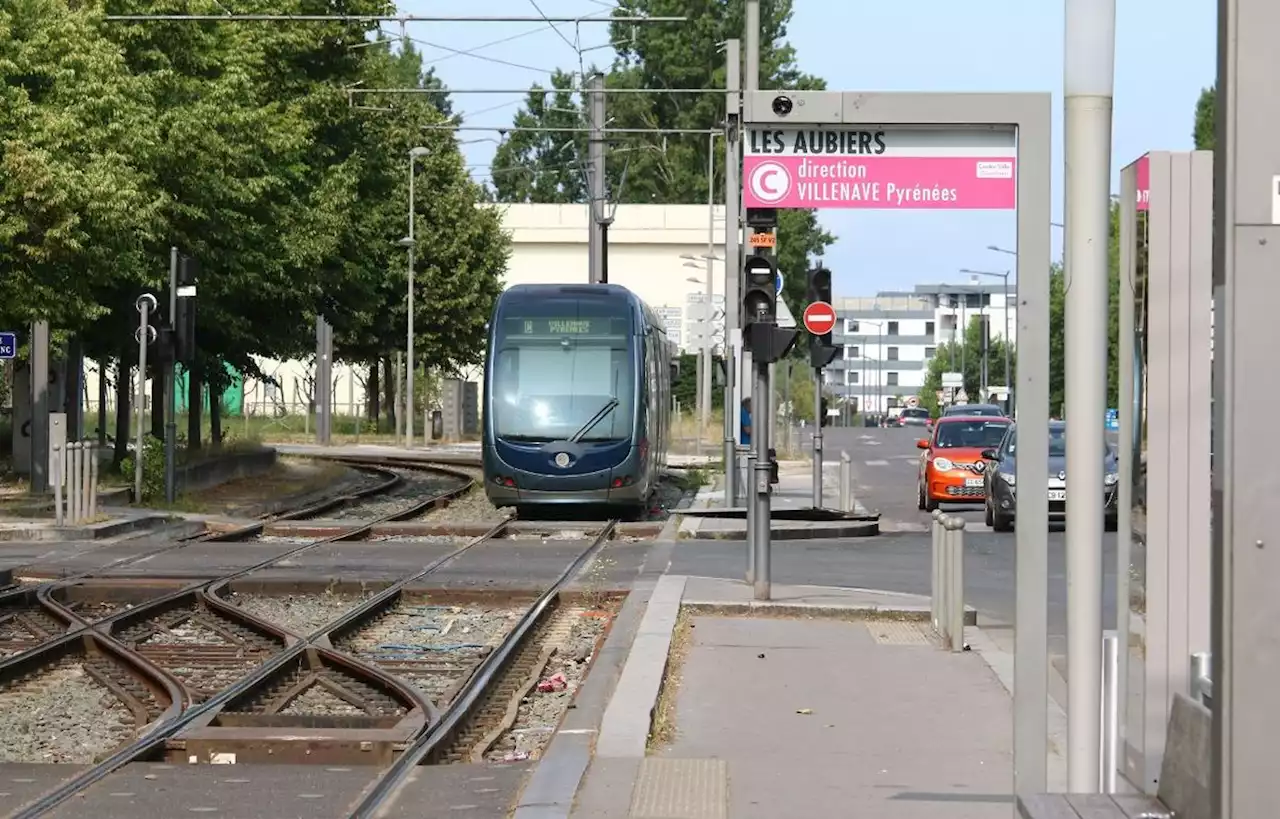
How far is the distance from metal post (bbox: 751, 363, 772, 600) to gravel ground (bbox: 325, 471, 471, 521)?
13.1 meters

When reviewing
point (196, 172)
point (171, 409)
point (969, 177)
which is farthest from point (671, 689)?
point (196, 172)

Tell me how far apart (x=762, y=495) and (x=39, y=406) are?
1558 cm

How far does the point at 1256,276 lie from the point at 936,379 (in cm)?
14296

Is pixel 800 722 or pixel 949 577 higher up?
pixel 949 577

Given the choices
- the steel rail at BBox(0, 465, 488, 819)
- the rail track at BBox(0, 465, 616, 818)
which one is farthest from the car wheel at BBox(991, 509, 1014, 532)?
the rail track at BBox(0, 465, 616, 818)

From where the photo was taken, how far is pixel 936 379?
146 m

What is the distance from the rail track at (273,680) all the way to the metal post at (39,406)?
11.6 metres

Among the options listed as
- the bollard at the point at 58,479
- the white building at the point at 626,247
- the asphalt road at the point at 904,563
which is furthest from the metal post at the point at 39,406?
the white building at the point at 626,247

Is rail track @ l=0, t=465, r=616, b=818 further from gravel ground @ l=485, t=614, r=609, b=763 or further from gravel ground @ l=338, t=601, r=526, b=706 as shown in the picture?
gravel ground @ l=485, t=614, r=609, b=763

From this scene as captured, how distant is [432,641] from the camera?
1425 cm

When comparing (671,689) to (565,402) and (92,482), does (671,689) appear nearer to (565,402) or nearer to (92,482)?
(92,482)

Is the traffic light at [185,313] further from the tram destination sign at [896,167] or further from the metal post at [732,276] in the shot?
the tram destination sign at [896,167]

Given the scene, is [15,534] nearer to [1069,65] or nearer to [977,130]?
[977,130]

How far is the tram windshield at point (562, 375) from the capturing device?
27.1 m
